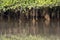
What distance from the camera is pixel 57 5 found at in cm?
765

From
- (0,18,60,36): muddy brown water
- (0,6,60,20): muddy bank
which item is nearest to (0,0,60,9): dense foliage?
(0,6,60,20): muddy bank

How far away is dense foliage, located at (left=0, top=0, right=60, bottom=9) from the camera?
25.3ft

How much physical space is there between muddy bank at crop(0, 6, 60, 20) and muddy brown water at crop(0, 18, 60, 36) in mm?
109

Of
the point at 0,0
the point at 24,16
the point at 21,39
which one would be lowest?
the point at 21,39

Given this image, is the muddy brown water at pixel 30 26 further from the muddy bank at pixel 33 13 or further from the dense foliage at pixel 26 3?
the dense foliage at pixel 26 3

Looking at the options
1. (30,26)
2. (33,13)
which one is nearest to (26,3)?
(33,13)

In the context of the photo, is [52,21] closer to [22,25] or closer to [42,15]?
[42,15]

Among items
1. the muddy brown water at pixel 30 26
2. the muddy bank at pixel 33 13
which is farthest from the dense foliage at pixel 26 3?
the muddy brown water at pixel 30 26

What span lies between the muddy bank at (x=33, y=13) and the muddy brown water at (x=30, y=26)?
0.36 feet

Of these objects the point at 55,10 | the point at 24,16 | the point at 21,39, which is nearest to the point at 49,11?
the point at 55,10

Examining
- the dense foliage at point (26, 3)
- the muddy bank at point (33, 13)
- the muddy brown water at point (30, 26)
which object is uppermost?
the dense foliage at point (26, 3)

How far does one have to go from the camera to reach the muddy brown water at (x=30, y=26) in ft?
25.4

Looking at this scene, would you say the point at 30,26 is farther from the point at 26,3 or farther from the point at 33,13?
the point at 26,3

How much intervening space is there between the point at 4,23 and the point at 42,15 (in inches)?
50.6
